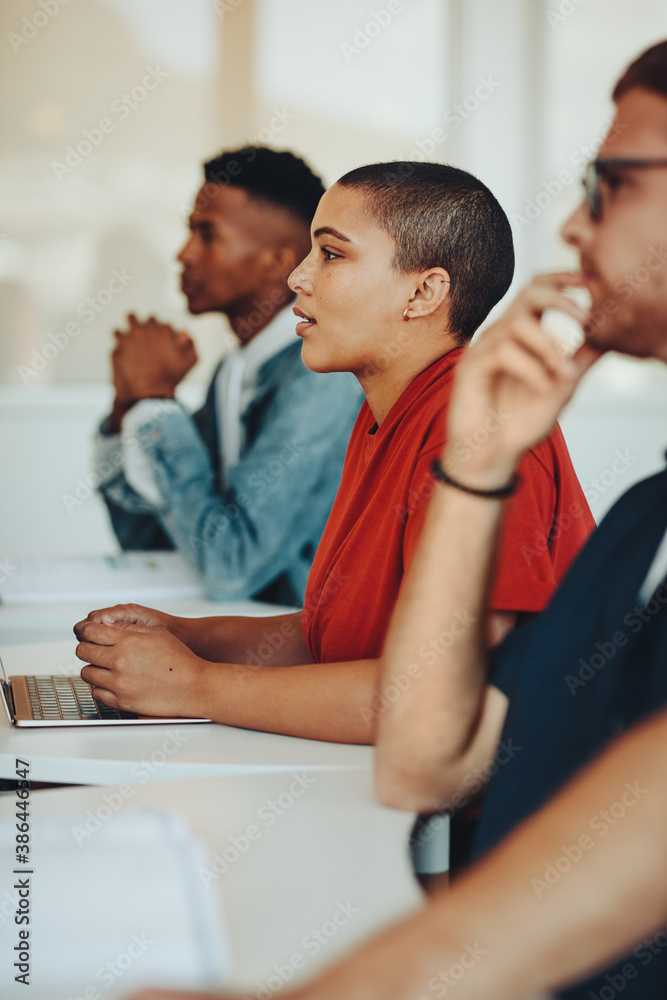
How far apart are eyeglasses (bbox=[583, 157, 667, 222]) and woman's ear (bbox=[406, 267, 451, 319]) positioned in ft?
1.50

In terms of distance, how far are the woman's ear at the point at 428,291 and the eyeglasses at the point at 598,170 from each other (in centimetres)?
46

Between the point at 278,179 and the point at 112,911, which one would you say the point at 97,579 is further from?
the point at 112,911

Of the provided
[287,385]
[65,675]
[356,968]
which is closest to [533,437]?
[356,968]

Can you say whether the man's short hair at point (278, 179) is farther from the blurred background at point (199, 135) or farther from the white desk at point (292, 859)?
the blurred background at point (199, 135)

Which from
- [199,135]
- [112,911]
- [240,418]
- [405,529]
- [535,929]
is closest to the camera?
[535,929]

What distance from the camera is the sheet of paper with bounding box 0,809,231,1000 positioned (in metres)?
0.61

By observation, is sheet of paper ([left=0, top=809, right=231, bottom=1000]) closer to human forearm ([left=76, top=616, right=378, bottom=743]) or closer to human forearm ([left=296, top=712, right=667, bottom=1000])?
human forearm ([left=296, top=712, right=667, bottom=1000])

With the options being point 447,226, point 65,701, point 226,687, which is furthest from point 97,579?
point 447,226

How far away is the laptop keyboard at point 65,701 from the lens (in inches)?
43.5

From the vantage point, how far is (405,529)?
1102 millimetres

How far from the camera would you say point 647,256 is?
0.73 meters

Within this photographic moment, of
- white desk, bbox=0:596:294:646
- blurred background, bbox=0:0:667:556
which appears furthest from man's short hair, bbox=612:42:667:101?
blurred background, bbox=0:0:667:556

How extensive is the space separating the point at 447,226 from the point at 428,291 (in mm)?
82

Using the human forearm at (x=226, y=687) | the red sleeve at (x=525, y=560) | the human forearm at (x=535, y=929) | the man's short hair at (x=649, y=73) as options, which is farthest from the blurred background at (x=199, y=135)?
the human forearm at (x=535, y=929)
